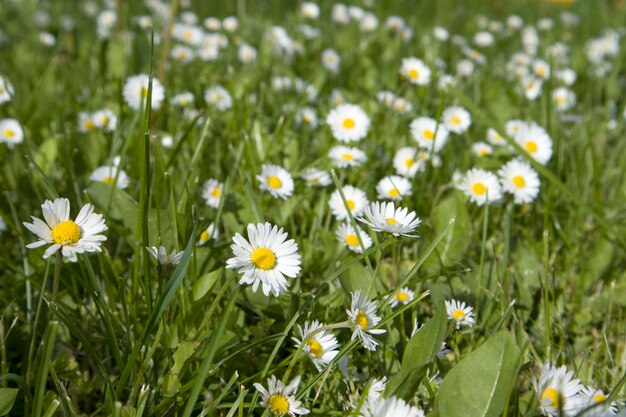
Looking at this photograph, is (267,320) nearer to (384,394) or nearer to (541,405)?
(384,394)

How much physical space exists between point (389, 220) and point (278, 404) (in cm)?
40

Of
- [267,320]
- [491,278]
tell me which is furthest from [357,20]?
[267,320]

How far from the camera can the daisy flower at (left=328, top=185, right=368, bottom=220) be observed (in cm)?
166

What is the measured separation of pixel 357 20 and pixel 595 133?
1.74 meters

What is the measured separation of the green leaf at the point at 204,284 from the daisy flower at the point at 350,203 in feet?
1.60

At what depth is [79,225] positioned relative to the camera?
43.0 inches

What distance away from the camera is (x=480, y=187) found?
1798mm

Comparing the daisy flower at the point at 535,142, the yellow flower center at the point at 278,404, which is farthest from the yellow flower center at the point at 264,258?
the daisy flower at the point at 535,142

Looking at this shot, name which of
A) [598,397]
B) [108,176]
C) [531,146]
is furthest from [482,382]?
[531,146]

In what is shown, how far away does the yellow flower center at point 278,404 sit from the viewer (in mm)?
1038

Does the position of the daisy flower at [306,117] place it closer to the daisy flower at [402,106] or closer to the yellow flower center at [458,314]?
the daisy flower at [402,106]

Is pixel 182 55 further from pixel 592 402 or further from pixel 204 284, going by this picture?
pixel 592 402

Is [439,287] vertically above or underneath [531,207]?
underneath

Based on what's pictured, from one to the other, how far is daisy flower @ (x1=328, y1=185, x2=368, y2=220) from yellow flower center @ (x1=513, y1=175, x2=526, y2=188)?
0.44 meters
